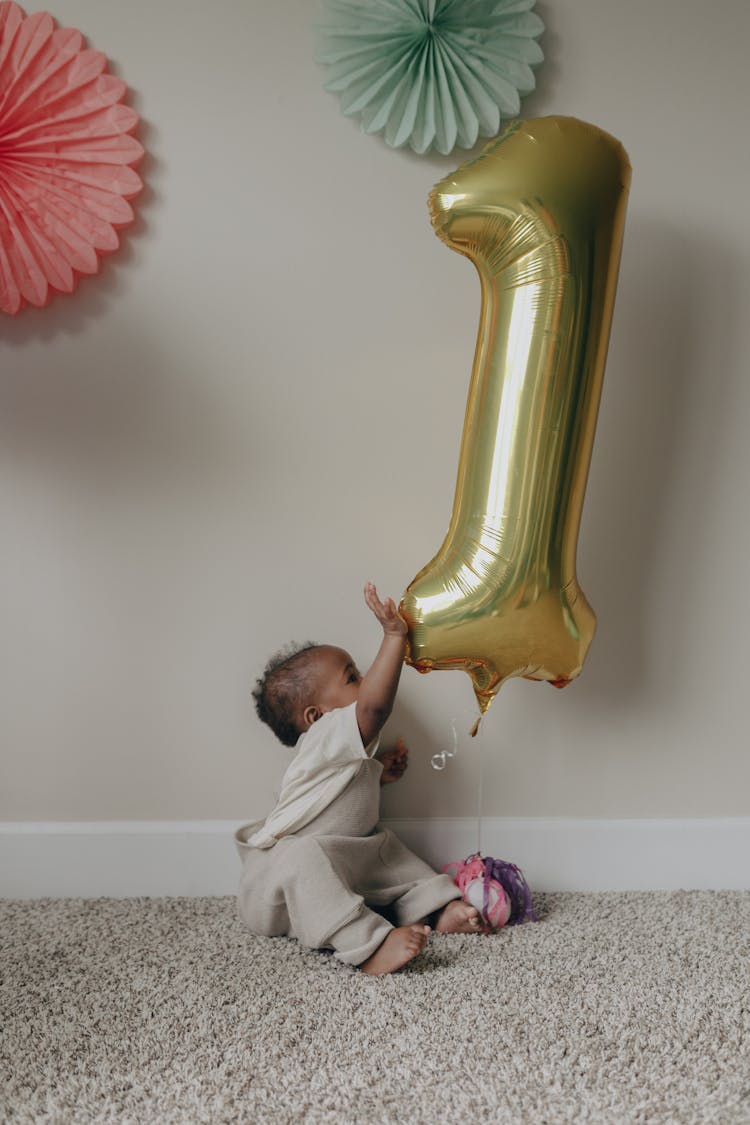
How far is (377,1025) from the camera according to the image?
114 centimetres

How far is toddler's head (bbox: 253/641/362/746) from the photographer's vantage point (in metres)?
1.53

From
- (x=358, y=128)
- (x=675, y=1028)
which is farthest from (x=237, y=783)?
(x=358, y=128)

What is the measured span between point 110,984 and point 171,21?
1.47m

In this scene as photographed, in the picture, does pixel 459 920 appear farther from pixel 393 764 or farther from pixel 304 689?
pixel 304 689

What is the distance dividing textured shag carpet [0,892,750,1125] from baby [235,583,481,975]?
46 mm

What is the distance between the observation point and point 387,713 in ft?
4.75

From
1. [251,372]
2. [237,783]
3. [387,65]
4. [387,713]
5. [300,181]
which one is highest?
[387,65]

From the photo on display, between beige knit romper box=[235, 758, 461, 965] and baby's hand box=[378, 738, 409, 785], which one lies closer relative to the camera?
beige knit romper box=[235, 758, 461, 965]

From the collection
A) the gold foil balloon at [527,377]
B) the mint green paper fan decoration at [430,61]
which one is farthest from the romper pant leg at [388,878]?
the mint green paper fan decoration at [430,61]

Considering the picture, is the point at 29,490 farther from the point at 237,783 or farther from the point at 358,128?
the point at 358,128

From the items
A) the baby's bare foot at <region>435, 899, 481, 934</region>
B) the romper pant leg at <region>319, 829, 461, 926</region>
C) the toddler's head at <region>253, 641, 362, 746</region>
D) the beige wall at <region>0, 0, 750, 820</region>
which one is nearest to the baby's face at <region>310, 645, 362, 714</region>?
the toddler's head at <region>253, 641, 362, 746</region>

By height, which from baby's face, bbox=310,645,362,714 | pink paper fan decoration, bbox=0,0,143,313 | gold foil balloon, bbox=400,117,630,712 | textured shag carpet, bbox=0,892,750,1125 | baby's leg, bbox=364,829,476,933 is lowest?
textured shag carpet, bbox=0,892,750,1125

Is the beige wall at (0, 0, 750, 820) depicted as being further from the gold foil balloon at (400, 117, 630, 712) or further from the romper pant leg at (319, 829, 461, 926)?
the gold foil balloon at (400, 117, 630, 712)

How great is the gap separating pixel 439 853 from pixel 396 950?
0.35m
